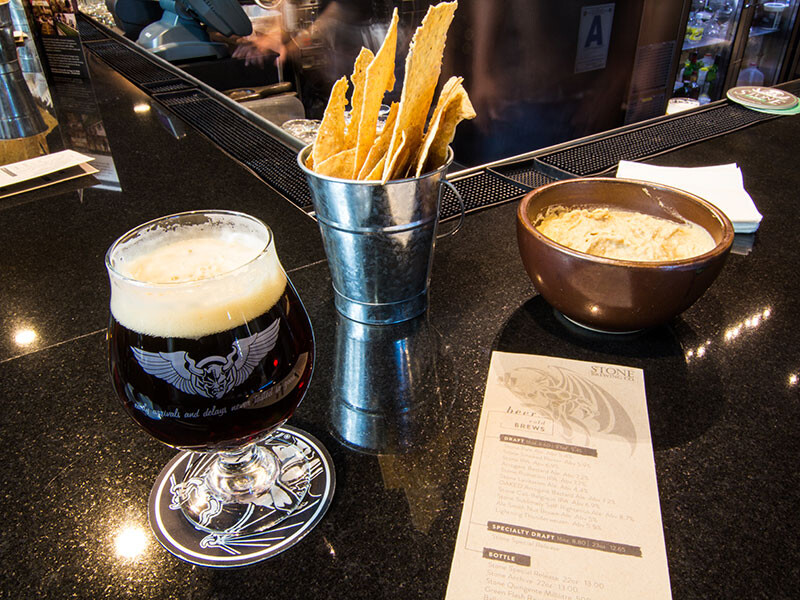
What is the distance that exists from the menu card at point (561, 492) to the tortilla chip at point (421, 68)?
31cm

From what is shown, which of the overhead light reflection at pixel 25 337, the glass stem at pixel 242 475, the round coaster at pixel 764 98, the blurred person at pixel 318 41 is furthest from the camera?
the blurred person at pixel 318 41

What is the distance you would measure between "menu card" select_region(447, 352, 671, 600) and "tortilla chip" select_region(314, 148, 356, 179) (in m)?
0.30

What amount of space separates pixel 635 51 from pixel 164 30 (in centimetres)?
216

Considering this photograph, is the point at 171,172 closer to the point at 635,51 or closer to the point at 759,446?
the point at 759,446

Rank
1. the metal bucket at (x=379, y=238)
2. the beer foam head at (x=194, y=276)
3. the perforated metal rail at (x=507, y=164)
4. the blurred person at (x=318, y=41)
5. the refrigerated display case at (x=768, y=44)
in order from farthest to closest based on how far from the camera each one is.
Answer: the refrigerated display case at (x=768, y=44) < the blurred person at (x=318, y=41) < the perforated metal rail at (x=507, y=164) < the metal bucket at (x=379, y=238) < the beer foam head at (x=194, y=276)

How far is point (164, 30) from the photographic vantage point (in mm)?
2744

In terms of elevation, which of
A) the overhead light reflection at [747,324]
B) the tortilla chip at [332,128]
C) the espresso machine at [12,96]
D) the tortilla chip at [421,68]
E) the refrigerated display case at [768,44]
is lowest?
Answer: the refrigerated display case at [768,44]

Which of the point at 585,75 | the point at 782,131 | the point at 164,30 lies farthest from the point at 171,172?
the point at 164,30

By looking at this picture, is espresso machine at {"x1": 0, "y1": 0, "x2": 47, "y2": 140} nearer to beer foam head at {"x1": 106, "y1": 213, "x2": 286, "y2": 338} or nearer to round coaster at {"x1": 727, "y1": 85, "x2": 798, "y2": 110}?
beer foam head at {"x1": 106, "y1": 213, "x2": 286, "y2": 338}

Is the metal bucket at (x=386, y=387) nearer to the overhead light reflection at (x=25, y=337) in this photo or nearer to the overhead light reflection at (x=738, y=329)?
the overhead light reflection at (x=738, y=329)

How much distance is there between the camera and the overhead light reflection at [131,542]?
1.64 ft

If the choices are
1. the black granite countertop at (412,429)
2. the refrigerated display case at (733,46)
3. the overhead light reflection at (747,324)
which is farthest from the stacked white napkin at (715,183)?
the refrigerated display case at (733,46)

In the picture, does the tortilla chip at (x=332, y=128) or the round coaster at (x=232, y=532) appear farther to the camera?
the tortilla chip at (x=332, y=128)

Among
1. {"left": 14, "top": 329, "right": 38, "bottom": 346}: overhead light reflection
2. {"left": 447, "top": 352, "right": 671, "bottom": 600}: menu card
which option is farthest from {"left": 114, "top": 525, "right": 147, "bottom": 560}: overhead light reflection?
{"left": 14, "top": 329, "right": 38, "bottom": 346}: overhead light reflection
